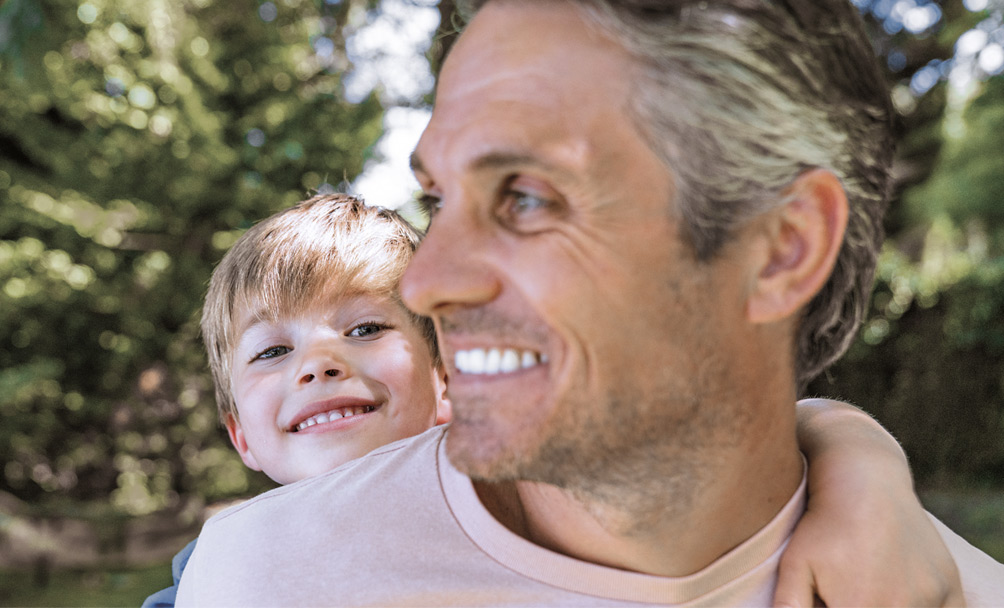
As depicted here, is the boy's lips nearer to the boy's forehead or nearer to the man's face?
the boy's forehead

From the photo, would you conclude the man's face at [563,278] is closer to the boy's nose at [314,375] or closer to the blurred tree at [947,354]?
the boy's nose at [314,375]

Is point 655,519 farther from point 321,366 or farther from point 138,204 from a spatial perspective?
point 138,204

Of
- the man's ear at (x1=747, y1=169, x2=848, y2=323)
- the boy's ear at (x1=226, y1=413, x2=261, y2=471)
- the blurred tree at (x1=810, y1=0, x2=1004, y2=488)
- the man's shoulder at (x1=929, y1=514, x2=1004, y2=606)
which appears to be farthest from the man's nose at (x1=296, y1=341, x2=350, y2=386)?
the blurred tree at (x1=810, y1=0, x2=1004, y2=488)

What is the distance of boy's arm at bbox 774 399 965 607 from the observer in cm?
160

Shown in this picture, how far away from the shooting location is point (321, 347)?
2.42 m

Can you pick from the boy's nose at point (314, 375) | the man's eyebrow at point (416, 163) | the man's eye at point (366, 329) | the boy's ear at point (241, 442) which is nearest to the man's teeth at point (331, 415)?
the boy's nose at point (314, 375)

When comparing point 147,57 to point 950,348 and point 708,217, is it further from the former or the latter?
point 950,348

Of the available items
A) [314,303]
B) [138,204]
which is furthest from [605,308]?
[138,204]

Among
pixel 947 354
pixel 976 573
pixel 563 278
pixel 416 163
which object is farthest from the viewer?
pixel 947 354

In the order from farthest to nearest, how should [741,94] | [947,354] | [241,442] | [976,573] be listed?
[947,354]
[241,442]
[976,573]
[741,94]

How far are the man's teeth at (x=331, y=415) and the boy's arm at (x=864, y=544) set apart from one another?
48.8 inches

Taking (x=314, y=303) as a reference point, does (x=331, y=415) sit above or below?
below

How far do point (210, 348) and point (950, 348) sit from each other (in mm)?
8036

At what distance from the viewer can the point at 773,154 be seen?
1.59m
